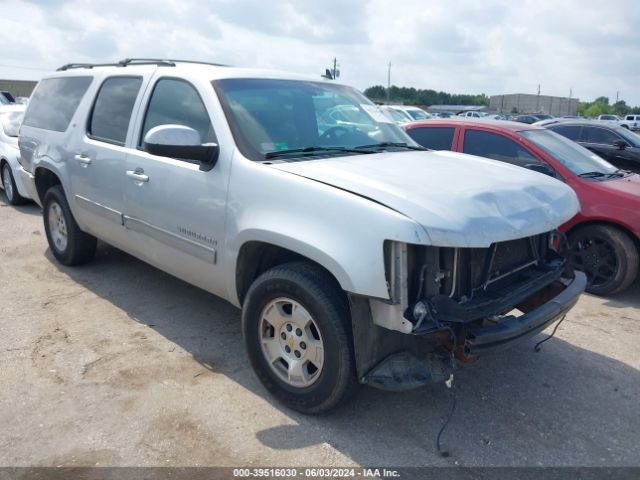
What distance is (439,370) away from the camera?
293 cm

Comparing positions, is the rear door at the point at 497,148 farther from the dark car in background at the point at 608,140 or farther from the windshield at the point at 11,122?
the windshield at the point at 11,122

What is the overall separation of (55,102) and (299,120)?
314 centimetres

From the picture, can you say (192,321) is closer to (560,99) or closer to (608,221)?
(608,221)

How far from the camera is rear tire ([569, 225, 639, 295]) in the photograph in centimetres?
528

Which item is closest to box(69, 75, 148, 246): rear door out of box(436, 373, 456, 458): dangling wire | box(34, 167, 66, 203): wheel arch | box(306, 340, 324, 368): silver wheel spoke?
box(34, 167, 66, 203): wheel arch

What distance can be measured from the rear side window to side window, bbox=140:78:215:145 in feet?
4.47

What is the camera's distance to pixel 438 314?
9.10ft

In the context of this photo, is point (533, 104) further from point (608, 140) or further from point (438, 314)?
point (438, 314)

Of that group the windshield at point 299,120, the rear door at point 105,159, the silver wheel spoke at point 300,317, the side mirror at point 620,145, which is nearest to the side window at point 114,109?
the rear door at point 105,159

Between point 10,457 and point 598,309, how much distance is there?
15.4 feet

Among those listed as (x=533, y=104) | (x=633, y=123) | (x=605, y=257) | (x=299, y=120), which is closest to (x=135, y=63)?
(x=299, y=120)

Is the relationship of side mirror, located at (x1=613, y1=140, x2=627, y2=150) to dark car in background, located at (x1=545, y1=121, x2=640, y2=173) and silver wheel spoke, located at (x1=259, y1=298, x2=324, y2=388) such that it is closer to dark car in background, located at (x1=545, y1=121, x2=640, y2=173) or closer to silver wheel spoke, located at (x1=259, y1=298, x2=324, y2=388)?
dark car in background, located at (x1=545, y1=121, x2=640, y2=173)

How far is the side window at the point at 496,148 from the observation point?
19.8 feet

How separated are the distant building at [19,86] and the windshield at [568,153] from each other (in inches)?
1745
